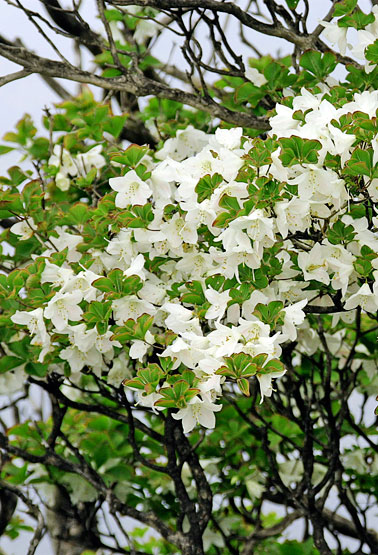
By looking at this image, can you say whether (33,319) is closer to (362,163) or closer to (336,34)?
(362,163)

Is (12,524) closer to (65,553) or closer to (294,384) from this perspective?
(65,553)

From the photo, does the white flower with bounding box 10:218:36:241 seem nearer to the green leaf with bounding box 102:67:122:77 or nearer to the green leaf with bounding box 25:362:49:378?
the green leaf with bounding box 25:362:49:378

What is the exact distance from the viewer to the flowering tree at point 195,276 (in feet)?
5.30

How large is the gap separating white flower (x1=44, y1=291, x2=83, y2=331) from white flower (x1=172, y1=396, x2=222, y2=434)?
16.0 inches

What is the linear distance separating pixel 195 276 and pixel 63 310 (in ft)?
1.07

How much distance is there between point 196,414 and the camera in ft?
5.10

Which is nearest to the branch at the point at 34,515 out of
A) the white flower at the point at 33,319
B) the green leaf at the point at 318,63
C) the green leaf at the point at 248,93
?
the white flower at the point at 33,319

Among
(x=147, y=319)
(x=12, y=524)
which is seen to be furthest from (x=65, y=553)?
(x=147, y=319)

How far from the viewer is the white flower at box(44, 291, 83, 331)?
5.92 feet

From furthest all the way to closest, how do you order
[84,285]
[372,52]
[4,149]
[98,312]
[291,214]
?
[4,149] → [372,52] → [84,285] → [98,312] → [291,214]

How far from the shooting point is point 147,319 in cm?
167

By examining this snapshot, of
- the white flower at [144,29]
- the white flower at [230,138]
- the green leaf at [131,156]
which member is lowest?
the green leaf at [131,156]

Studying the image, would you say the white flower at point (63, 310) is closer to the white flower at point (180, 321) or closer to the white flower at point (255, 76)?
the white flower at point (180, 321)

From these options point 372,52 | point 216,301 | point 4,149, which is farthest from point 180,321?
point 4,149
